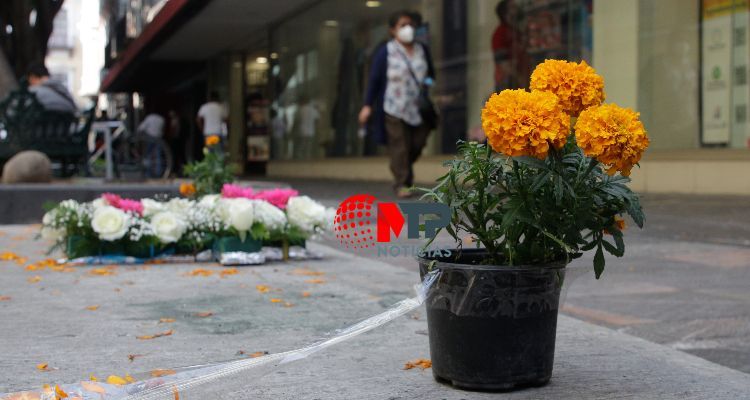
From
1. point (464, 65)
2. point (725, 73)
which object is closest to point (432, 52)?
point (464, 65)

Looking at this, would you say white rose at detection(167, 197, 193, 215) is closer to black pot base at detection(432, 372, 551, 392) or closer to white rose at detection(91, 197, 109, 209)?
white rose at detection(91, 197, 109, 209)

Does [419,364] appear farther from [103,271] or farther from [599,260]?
[103,271]

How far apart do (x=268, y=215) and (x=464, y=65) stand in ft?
31.0

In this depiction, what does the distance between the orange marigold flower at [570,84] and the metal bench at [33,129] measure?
9.16m

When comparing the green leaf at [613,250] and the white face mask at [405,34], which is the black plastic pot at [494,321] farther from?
the white face mask at [405,34]

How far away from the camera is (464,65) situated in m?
14.7

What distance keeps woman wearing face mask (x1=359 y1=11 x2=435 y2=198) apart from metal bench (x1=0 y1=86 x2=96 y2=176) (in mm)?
3723

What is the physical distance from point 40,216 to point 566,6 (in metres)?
6.98

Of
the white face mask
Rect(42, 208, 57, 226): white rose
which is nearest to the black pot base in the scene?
Rect(42, 208, 57, 226): white rose

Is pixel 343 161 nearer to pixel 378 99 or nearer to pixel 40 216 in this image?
pixel 378 99

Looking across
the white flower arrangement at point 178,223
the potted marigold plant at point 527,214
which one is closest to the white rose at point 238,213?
the white flower arrangement at point 178,223

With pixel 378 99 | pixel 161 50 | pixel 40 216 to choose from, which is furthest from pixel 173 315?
pixel 161 50

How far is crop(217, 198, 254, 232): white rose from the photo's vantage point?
220 inches

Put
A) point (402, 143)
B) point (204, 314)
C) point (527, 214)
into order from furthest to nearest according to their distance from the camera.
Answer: point (402, 143) → point (204, 314) → point (527, 214)
